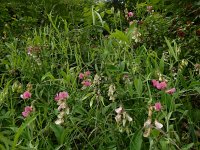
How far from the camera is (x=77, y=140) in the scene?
176 cm

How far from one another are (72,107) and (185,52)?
3.13 ft

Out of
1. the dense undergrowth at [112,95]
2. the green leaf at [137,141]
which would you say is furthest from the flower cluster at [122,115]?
the green leaf at [137,141]

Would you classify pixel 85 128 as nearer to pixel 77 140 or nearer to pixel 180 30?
pixel 77 140

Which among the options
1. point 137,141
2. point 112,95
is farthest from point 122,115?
point 112,95

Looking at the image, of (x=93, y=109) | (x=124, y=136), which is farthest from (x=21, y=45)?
(x=124, y=136)

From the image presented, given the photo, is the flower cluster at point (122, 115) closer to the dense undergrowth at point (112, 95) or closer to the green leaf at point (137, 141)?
the dense undergrowth at point (112, 95)

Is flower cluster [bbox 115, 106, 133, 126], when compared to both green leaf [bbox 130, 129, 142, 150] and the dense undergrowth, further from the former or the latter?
green leaf [bbox 130, 129, 142, 150]

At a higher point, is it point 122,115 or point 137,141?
point 122,115

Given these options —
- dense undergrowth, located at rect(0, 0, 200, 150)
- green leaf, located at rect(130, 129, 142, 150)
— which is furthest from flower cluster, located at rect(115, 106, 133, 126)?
green leaf, located at rect(130, 129, 142, 150)

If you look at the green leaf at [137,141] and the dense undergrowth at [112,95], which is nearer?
the green leaf at [137,141]

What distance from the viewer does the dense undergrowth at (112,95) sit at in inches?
61.7

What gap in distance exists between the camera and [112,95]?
5.38 ft

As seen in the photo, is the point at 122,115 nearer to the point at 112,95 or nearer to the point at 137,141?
the point at 137,141

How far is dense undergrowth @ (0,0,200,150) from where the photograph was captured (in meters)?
1.57
